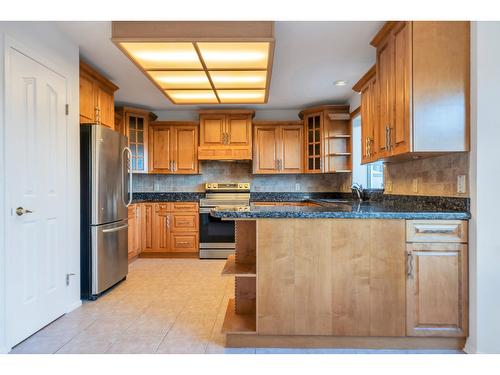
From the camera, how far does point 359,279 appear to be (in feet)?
6.44

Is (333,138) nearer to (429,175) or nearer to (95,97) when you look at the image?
(429,175)

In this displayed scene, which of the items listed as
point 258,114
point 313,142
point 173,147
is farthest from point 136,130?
point 313,142

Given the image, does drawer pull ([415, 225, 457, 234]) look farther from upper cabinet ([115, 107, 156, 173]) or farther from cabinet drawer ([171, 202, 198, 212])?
A: upper cabinet ([115, 107, 156, 173])

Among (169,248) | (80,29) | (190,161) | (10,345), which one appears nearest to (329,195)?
(190,161)

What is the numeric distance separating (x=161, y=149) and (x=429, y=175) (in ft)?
12.5

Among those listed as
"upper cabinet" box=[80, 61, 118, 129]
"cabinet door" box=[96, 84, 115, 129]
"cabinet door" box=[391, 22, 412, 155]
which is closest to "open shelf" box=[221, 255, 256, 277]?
"cabinet door" box=[391, 22, 412, 155]

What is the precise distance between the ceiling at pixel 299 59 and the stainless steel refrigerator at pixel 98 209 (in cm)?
73

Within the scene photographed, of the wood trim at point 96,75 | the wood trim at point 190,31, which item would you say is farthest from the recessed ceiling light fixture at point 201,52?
the wood trim at point 96,75

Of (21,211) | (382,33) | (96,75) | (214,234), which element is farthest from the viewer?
(214,234)

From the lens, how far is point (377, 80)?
2.59 metres

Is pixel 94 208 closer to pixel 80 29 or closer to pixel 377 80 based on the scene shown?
pixel 80 29

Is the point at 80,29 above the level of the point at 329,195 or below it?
Result: above

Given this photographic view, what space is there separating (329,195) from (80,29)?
407cm
